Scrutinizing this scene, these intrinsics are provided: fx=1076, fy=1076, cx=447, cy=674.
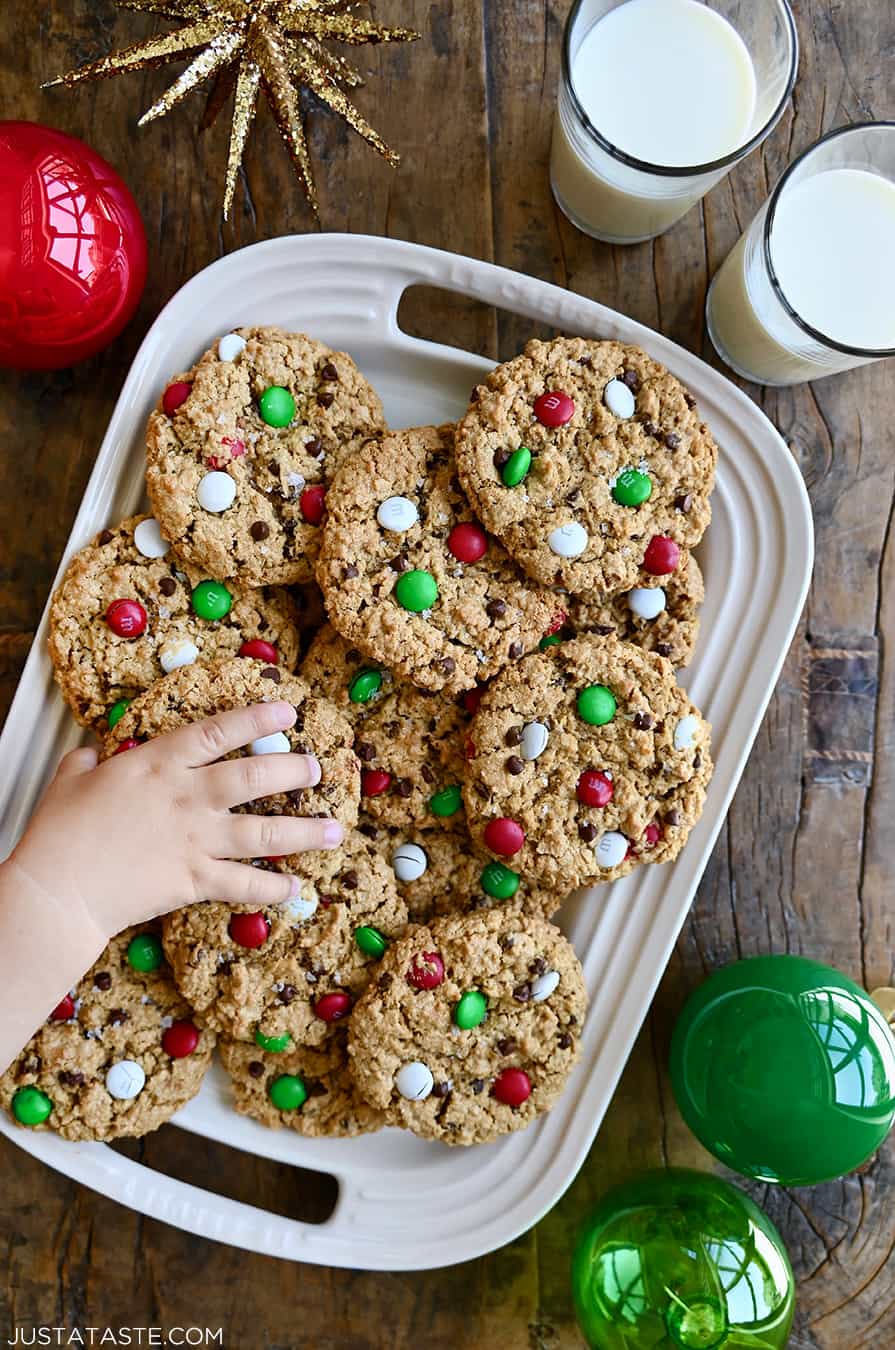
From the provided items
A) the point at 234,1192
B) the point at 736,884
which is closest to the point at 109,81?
the point at 736,884

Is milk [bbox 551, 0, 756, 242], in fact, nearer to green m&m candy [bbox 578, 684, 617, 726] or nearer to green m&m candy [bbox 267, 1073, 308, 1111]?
green m&m candy [bbox 578, 684, 617, 726]

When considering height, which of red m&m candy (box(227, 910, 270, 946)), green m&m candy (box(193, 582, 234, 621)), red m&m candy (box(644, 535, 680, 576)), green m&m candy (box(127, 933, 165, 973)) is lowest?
green m&m candy (box(127, 933, 165, 973))

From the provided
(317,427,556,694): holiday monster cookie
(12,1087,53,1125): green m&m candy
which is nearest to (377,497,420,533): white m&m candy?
(317,427,556,694): holiday monster cookie

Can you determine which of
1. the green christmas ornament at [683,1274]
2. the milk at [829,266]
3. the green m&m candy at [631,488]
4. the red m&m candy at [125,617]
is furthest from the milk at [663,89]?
the green christmas ornament at [683,1274]

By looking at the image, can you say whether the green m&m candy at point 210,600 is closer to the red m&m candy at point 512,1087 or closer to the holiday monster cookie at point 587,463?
the holiday monster cookie at point 587,463

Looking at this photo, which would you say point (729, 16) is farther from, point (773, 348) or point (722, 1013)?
point (722, 1013)

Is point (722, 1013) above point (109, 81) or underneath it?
underneath
